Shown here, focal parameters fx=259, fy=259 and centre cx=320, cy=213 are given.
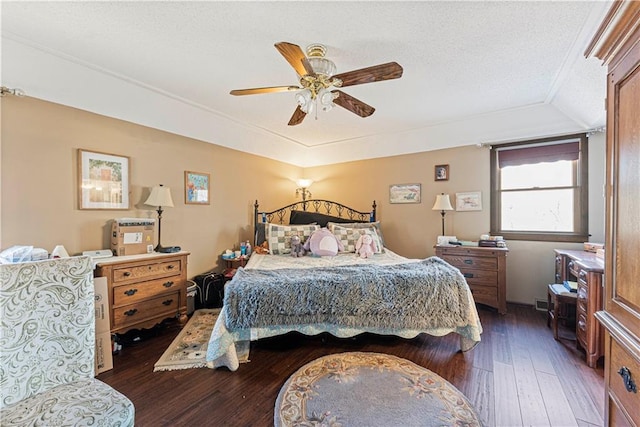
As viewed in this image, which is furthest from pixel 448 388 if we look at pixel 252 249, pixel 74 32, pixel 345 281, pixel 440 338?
pixel 74 32

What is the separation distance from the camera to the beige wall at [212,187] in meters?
2.20

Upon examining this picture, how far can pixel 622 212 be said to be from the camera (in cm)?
87

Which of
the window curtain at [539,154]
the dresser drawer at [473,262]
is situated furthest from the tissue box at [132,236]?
the window curtain at [539,154]

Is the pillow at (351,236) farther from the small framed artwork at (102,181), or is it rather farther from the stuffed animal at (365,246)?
the small framed artwork at (102,181)

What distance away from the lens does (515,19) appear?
5.78 ft

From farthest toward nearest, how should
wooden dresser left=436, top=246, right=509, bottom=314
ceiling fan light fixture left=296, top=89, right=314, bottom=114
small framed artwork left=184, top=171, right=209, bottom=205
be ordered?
small framed artwork left=184, top=171, right=209, bottom=205, wooden dresser left=436, top=246, right=509, bottom=314, ceiling fan light fixture left=296, top=89, right=314, bottom=114

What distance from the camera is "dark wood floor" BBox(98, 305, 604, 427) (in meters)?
1.61

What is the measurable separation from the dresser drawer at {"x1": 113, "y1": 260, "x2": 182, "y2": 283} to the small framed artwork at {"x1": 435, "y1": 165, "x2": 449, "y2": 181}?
3.71 m

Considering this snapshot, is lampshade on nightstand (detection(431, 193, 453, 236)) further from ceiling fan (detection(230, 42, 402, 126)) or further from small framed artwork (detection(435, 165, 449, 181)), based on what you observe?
ceiling fan (detection(230, 42, 402, 126))

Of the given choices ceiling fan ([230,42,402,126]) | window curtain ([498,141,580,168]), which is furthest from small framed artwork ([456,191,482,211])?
ceiling fan ([230,42,402,126])

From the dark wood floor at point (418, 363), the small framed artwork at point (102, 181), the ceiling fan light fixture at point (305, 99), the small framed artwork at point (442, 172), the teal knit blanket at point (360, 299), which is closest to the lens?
the dark wood floor at point (418, 363)

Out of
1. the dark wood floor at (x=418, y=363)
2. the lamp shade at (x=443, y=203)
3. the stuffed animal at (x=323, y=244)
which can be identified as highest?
the lamp shade at (x=443, y=203)

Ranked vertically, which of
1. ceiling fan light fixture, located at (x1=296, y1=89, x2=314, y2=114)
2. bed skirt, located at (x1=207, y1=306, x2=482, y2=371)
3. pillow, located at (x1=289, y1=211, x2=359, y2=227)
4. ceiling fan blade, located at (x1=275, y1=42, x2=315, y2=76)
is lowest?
bed skirt, located at (x1=207, y1=306, x2=482, y2=371)

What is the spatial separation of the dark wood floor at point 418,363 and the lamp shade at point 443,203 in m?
1.61
